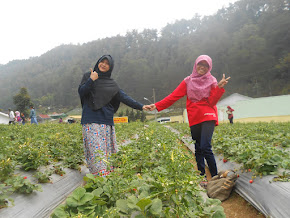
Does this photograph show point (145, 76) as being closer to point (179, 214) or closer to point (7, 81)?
point (179, 214)

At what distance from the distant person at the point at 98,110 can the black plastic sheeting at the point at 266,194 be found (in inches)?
73.8

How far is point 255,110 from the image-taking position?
22.4 m

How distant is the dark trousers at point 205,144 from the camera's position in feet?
10.7

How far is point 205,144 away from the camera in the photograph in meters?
3.27

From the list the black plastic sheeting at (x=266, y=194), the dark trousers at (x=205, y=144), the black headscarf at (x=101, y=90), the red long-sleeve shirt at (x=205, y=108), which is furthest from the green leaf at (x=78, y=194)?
the red long-sleeve shirt at (x=205, y=108)

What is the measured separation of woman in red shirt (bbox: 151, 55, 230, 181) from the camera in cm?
333

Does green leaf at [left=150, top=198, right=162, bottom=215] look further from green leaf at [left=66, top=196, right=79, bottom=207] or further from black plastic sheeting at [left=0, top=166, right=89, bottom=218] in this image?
black plastic sheeting at [left=0, top=166, right=89, bottom=218]

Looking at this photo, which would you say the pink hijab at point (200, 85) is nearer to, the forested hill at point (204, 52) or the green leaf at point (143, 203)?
the green leaf at point (143, 203)

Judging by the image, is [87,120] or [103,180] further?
[87,120]

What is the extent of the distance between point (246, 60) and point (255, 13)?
69.8 ft

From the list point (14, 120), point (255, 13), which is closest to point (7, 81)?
point (14, 120)

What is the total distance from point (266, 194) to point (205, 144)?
108 centimetres

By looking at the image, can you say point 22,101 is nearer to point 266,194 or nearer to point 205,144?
point 205,144

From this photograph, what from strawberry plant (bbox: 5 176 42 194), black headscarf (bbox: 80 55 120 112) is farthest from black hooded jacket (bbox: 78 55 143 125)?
strawberry plant (bbox: 5 176 42 194)
